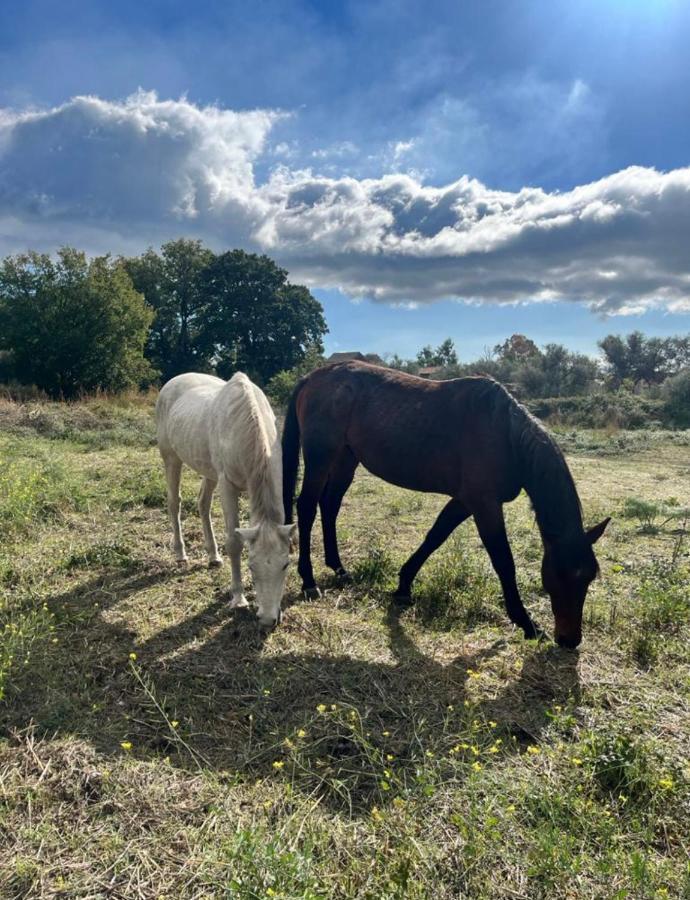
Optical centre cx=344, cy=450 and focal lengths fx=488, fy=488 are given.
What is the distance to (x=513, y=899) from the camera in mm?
1727

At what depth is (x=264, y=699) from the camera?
2891mm

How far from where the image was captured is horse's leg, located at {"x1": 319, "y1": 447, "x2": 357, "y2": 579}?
192 inches

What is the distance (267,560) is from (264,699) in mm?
882

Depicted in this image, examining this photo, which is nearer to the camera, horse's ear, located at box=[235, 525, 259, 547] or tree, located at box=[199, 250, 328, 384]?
horse's ear, located at box=[235, 525, 259, 547]

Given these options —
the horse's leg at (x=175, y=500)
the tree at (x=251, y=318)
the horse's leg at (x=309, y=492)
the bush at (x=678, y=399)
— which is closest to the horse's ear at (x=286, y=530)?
the horse's leg at (x=309, y=492)

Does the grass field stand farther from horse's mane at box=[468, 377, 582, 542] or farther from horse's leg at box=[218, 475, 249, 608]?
horse's mane at box=[468, 377, 582, 542]

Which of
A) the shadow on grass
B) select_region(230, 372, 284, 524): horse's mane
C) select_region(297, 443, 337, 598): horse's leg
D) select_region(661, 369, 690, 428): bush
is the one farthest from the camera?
select_region(661, 369, 690, 428): bush

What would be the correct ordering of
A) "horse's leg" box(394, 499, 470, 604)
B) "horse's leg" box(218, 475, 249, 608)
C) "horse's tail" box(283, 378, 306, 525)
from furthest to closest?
"horse's tail" box(283, 378, 306, 525), "horse's leg" box(394, 499, 470, 604), "horse's leg" box(218, 475, 249, 608)

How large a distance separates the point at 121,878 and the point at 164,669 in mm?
1442

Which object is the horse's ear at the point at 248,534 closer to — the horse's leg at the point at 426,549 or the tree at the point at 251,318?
the horse's leg at the point at 426,549

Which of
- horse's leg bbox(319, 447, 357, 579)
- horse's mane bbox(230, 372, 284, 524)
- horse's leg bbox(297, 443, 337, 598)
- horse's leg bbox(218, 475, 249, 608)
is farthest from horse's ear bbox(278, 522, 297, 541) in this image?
horse's leg bbox(319, 447, 357, 579)

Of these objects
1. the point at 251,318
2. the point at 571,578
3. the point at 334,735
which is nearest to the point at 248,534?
the point at 334,735

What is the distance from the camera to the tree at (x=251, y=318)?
38.5 meters

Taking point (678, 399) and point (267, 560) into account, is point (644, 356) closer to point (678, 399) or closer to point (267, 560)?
point (678, 399)
